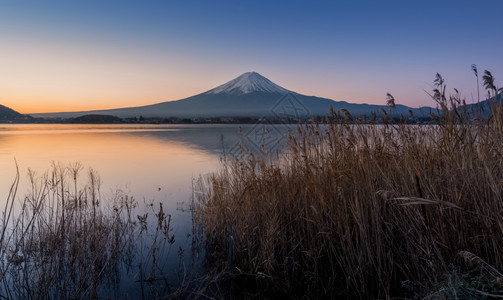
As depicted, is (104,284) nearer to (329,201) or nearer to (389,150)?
(329,201)

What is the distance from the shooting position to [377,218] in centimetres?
269

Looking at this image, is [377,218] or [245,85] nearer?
[377,218]

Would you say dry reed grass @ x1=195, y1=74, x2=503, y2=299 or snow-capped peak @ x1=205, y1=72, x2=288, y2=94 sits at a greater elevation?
snow-capped peak @ x1=205, y1=72, x2=288, y2=94

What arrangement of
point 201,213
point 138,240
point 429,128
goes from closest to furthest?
point 429,128
point 138,240
point 201,213

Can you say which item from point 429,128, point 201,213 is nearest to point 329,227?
point 429,128

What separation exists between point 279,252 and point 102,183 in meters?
8.96

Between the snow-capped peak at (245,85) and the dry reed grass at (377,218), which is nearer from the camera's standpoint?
the dry reed grass at (377,218)

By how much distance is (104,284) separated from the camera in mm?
3740

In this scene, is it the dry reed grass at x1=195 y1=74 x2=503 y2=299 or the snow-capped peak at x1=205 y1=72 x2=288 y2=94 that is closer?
the dry reed grass at x1=195 y1=74 x2=503 y2=299

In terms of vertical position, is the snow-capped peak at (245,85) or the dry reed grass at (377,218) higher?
the snow-capped peak at (245,85)

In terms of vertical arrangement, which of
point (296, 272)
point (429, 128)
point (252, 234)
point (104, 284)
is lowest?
point (104, 284)

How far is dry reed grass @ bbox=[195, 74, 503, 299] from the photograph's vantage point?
2.47m

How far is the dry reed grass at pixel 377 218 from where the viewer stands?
2469 millimetres

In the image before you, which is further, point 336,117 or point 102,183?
point 102,183
